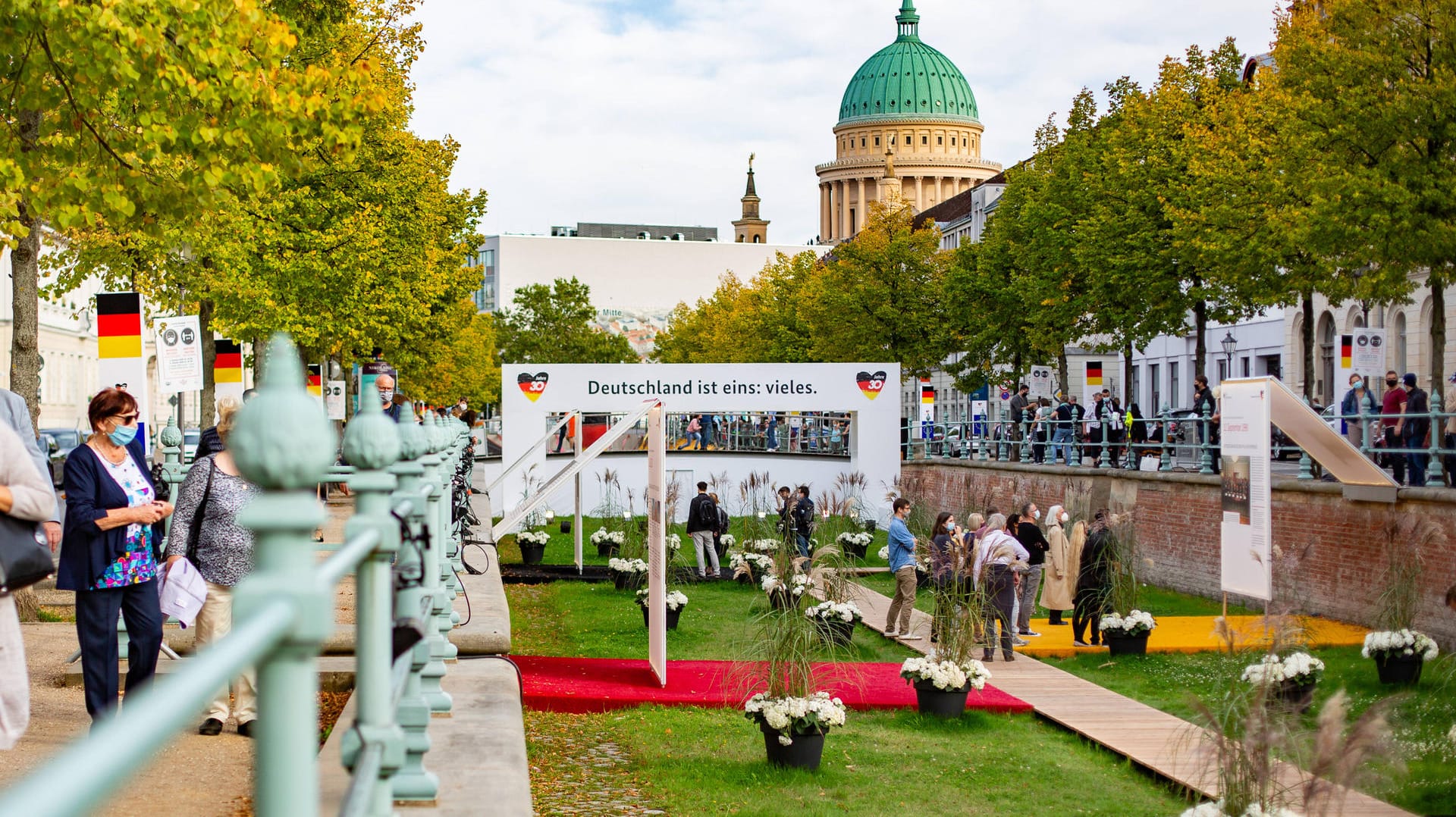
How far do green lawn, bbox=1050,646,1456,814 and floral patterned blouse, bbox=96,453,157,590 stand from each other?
5.59 m

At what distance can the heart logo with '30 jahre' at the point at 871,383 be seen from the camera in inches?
1506

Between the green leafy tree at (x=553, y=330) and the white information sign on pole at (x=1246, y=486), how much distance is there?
331 ft

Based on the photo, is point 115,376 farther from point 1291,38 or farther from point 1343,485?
point 1291,38

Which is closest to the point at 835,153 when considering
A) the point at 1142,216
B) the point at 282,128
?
the point at 1142,216

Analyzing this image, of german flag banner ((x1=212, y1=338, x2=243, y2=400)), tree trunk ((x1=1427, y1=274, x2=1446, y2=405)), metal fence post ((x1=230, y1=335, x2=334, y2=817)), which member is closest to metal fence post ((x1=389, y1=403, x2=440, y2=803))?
metal fence post ((x1=230, y1=335, x2=334, y2=817))

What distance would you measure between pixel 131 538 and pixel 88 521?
272mm

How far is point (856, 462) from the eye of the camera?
1503 inches

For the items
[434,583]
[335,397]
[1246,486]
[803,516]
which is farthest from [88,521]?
[335,397]

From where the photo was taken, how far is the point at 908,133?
169000mm

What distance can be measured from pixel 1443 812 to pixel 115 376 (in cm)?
1251

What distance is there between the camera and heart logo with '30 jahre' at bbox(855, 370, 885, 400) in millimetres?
38250

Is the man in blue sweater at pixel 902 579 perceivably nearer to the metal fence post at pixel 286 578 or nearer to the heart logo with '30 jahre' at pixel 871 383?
the heart logo with '30 jahre' at pixel 871 383

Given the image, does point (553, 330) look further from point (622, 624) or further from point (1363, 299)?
point (622, 624)

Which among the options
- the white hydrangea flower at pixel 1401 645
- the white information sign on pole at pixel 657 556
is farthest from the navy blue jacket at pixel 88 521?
the white hydrangea flower at pixel 1401 645
